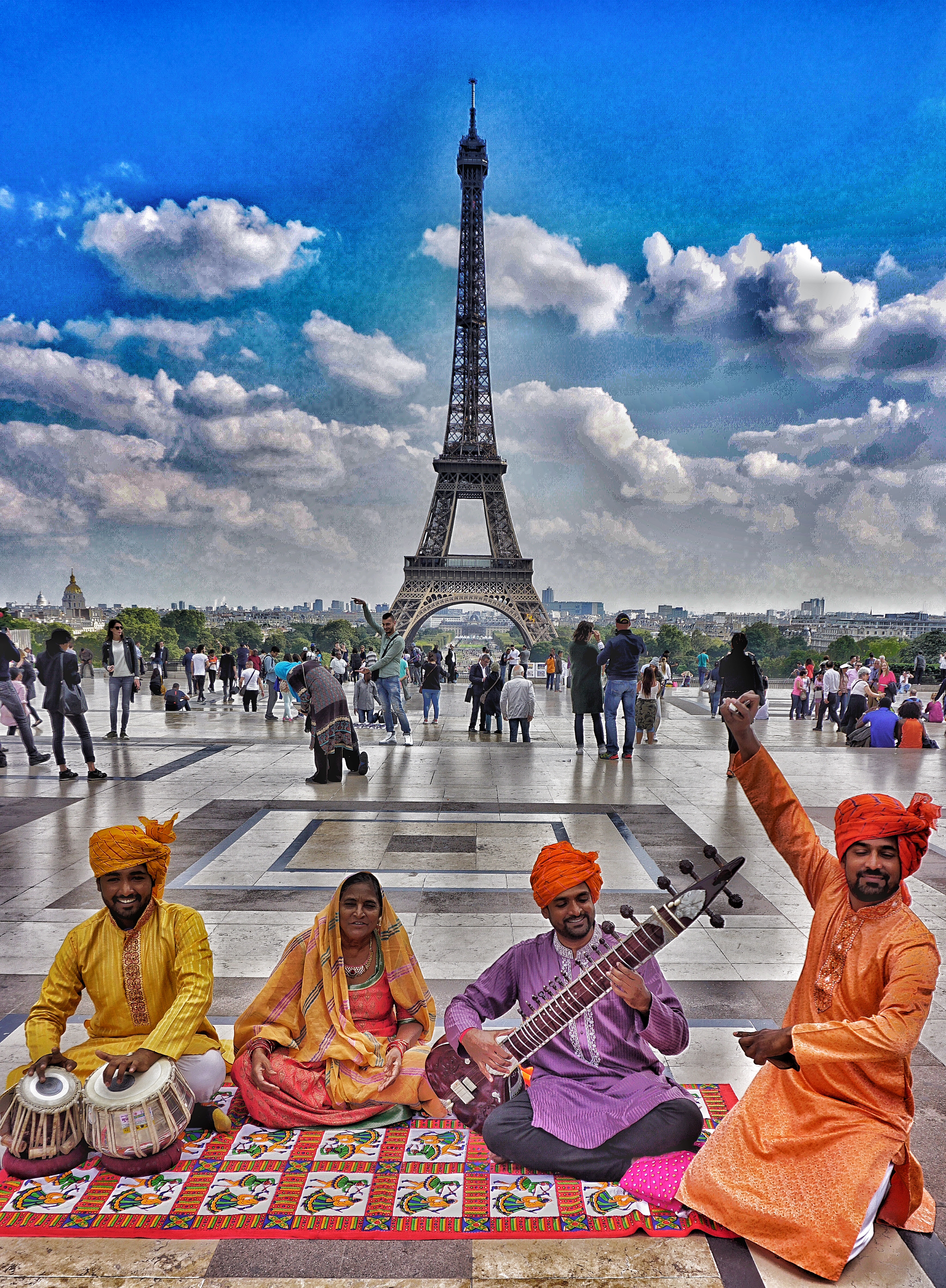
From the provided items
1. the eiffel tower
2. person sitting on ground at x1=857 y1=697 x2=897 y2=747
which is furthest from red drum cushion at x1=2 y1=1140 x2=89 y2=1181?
the eiffel tower

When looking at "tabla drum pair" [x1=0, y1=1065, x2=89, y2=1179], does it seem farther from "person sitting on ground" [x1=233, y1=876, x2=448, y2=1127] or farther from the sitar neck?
the sitar neck

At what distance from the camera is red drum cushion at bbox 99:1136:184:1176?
2.56 metres

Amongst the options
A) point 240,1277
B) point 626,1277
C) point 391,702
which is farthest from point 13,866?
point 391,702

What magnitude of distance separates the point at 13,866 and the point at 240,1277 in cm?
445

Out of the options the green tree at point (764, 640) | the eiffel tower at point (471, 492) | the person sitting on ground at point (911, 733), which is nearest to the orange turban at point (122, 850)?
the person sitting on ground at point (911, 733)

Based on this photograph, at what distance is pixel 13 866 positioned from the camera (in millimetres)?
5820

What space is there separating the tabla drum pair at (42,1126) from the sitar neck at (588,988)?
4.41ft

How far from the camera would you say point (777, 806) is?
9.10 feet

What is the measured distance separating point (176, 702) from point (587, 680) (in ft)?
28.8

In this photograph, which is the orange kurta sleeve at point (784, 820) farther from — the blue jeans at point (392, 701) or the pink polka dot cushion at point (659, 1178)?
the blue jeans at point (392, 701)

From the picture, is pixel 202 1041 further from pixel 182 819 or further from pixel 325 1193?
pixel 182 819

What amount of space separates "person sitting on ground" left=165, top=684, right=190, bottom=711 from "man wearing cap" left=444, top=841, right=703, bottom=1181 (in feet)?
45.7

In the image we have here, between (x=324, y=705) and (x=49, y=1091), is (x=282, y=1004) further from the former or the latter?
(x=324, y=705)

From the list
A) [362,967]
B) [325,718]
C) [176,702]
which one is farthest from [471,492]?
[362,967]
